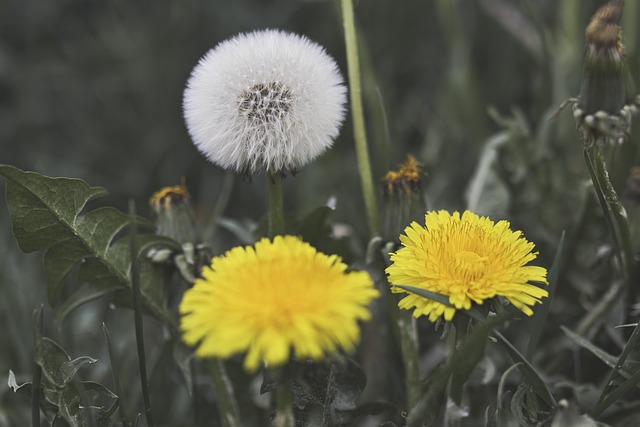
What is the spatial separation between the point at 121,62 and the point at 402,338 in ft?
5.26

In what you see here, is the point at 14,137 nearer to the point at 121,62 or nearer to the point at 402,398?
the point at 121,62

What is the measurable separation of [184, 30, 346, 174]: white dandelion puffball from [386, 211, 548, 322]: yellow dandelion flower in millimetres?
184

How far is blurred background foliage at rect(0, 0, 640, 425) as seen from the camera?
1.28 metres

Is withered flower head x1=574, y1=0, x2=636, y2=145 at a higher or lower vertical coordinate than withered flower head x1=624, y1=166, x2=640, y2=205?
higher

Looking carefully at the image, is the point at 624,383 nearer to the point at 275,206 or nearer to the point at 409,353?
the point at 409,353

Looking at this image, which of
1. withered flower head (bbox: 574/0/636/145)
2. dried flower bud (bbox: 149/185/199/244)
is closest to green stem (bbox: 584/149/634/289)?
withered flower head (bbox: 574/0/636/145)

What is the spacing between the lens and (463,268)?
2.66 feet

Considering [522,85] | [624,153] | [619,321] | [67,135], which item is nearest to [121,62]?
[67,135]

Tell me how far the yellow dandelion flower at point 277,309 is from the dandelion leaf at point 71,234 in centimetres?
32

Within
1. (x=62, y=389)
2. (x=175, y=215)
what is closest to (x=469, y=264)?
(x=175, y=215)

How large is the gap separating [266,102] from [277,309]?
33cm

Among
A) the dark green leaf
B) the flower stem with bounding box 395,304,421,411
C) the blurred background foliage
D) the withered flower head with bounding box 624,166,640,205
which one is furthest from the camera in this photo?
the blurred background foliage

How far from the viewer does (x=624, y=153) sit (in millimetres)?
1304

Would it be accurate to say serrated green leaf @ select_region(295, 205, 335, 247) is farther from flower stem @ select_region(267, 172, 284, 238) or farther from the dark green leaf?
the dark green leaf
